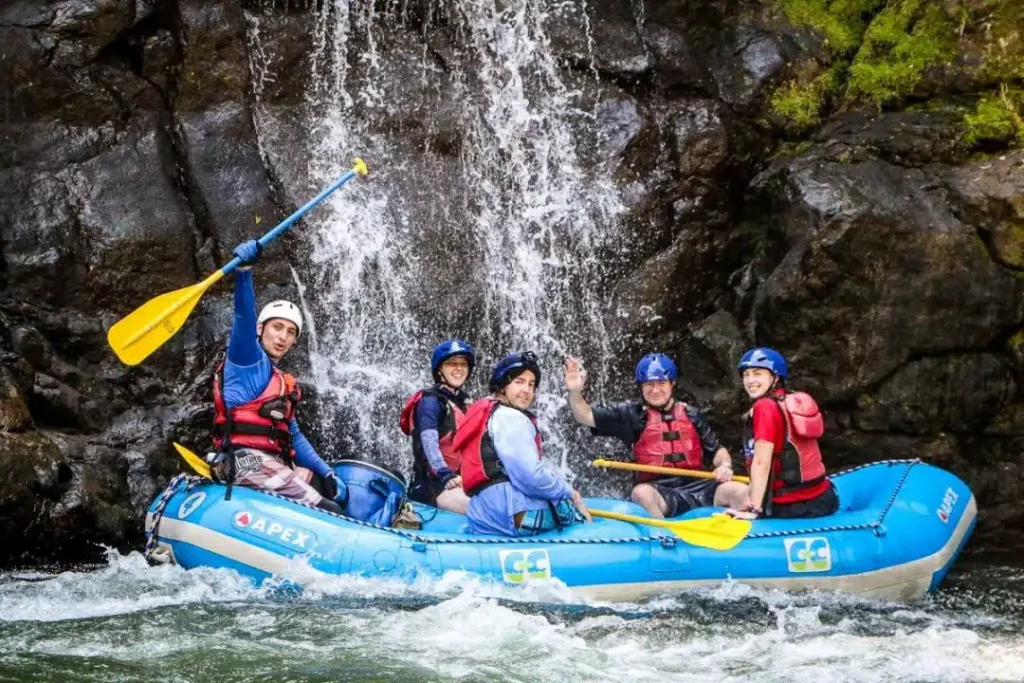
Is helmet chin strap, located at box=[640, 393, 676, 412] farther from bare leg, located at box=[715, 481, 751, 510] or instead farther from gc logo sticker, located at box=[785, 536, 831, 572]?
gc logo sticker, located at box=[785, 536, 831, 572]

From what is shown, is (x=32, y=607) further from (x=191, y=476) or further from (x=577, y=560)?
(x=577, y=560)

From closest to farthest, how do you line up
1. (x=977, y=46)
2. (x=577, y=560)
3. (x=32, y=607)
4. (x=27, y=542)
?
(x=32, y=607)
(x=577, y=560)
(x=27, y=542)
(x=977, y=46)

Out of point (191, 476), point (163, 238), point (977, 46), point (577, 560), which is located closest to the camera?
point (577, 560)

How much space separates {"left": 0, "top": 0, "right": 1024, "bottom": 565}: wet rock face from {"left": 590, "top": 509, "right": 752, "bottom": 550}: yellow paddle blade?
2.79 m

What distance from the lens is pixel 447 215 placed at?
1021 centimetres

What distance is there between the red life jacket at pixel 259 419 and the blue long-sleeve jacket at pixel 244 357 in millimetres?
45

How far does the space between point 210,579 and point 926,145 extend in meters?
6.68

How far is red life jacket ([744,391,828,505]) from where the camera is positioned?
283 inches

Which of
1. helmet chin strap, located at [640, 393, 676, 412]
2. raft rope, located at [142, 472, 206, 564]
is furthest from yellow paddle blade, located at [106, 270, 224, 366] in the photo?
helmet chin strap, located at [640, 393, 676, 412]

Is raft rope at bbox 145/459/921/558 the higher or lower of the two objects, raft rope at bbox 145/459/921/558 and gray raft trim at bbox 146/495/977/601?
the higher

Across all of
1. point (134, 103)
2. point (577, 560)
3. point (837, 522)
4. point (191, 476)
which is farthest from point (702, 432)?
point (134, 103)

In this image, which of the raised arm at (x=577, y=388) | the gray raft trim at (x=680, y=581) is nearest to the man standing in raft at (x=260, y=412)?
the gray raft trim at (x=680, y=581)

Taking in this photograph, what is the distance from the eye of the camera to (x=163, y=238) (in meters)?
9.45

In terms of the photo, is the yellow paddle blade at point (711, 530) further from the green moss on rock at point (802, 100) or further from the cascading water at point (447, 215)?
the green moss on rock at point (802, 100)
